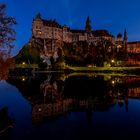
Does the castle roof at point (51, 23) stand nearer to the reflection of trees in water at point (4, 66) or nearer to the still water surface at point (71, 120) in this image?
the still water surface at point (71, 120)

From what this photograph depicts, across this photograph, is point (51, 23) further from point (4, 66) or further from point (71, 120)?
point (4, 66)

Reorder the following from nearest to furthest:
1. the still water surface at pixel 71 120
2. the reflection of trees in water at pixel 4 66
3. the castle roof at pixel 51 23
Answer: the still water surface at pixel 71 120 < the reflection of trees in water at pixel 4 66 < the castle roof at pixel 51 23

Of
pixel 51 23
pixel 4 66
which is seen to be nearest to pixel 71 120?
pixel 4 66

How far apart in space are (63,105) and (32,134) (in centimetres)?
1335

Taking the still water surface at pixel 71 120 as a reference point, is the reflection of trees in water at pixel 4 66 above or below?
above

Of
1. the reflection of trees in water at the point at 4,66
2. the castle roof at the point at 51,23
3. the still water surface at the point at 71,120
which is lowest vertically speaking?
the still water surface at the point at 71,120

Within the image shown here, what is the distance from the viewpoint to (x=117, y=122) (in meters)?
23.7

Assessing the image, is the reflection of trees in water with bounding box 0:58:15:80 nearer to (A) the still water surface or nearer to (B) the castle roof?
(A) the still water surface

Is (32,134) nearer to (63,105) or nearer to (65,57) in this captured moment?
(63,105)

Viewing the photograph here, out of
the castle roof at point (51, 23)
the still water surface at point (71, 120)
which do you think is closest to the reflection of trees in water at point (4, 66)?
the still water surface at point (71, 120)

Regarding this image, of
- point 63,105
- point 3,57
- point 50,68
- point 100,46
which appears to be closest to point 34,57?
point 50,68

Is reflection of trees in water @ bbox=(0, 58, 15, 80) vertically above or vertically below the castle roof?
below

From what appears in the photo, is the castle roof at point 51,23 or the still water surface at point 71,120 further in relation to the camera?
the castle roof at point 51,23

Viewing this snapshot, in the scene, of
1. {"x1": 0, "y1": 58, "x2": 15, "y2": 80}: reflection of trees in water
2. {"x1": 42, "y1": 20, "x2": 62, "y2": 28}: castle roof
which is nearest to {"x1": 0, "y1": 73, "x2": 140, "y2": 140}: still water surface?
{"x1": 0, "y1": 58, "x2": 15, "y2": 80}: reflection of trees in water
